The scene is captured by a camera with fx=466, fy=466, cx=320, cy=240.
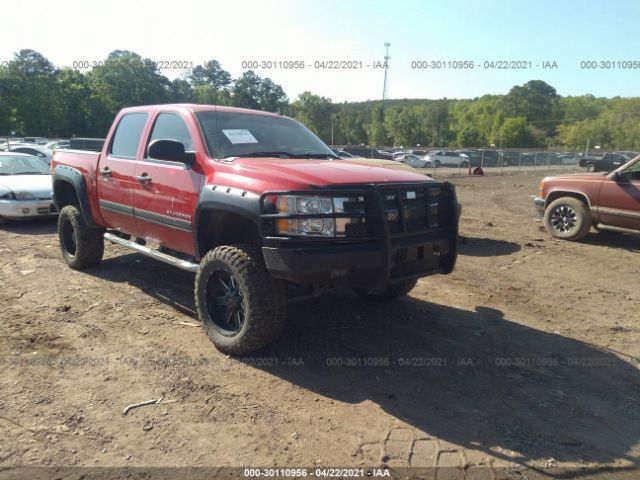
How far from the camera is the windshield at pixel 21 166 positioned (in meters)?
9.96

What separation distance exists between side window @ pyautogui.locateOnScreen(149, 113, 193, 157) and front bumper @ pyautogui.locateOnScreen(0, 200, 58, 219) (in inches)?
218

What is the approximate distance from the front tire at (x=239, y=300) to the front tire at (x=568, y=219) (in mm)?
6787

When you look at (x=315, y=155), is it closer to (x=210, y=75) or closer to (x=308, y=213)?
(x=308, y=213)

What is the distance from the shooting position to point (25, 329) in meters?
4.26

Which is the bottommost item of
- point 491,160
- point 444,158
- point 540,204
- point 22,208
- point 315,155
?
point 444,158

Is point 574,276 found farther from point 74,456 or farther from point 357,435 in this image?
point 74,456

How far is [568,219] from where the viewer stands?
27.8 feet

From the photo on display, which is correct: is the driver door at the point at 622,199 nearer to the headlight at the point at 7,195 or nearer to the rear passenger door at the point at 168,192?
the rear passenger door at the point at 168,192

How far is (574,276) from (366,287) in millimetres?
4155

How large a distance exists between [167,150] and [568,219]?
7.40 metres

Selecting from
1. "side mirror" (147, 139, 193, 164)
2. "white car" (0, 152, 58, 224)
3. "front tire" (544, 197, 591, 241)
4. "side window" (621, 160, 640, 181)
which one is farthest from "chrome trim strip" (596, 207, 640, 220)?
"white car" (0, 152, 58, 224)

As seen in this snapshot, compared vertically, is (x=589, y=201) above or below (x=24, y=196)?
above

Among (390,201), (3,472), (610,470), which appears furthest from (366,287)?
(3,472)

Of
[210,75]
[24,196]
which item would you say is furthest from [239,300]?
[210,75]
